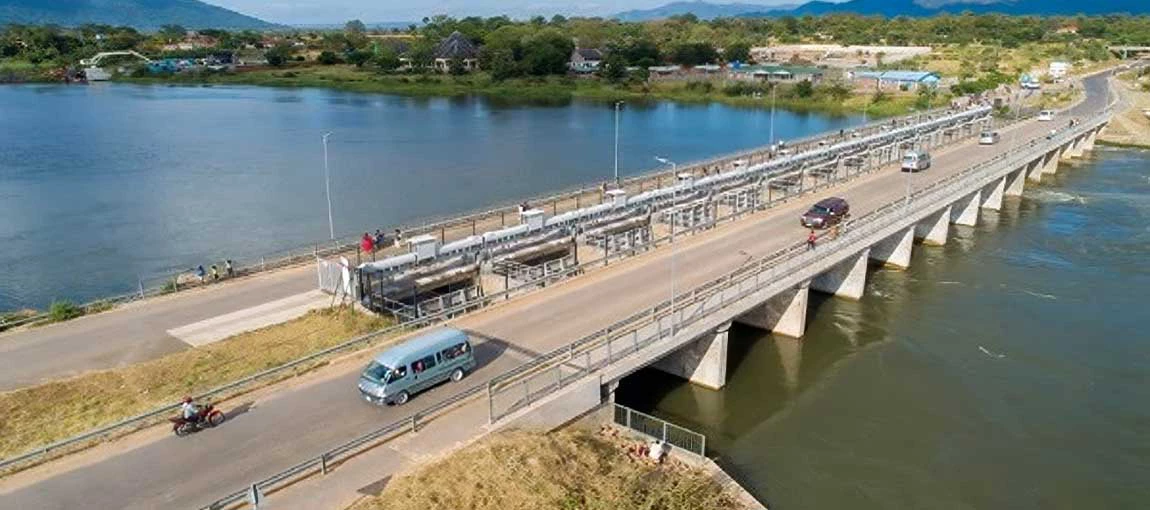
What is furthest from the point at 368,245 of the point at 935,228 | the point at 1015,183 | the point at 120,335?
the point at 1015,183

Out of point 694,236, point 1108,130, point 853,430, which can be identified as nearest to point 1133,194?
point 1108,130

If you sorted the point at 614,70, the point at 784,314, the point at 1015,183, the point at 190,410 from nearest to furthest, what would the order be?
the point at 190,410 → the point at 784,314 → the point at 1015,183 → the point at 614,70

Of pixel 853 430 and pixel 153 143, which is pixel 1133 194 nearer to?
pixel 853 430

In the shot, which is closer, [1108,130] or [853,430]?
[853,430]

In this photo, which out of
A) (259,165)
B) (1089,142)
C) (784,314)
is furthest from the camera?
(1089,142)

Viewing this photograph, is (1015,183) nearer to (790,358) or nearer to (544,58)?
(790,358)

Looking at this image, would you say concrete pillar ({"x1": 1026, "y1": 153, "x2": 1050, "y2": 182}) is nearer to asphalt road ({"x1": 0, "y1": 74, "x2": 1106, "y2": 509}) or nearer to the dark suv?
the dark suv
